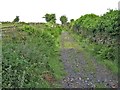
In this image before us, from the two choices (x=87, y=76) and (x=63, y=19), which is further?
(x=63, y=19)

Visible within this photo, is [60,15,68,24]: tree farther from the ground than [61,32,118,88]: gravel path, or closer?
closer

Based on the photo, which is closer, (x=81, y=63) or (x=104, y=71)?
(x=104, y=71)

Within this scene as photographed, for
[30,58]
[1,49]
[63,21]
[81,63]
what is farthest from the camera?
[63,21]

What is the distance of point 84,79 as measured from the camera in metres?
13.2

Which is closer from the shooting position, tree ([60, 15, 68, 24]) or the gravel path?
the gravel path

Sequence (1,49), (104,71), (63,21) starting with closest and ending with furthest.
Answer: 1. (1,49)
2. (104,71)
3. (63,21)

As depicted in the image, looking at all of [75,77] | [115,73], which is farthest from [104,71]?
[75,77]

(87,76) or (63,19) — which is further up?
(87,76)

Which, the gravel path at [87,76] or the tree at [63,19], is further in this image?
the tree at [63,19]

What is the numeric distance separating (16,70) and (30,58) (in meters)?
3.68

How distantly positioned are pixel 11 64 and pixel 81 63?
7102 mm

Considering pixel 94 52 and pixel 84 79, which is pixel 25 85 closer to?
pixel 84 79

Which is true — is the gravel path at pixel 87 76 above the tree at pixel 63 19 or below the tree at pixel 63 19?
above

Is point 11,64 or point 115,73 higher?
point 11,64
